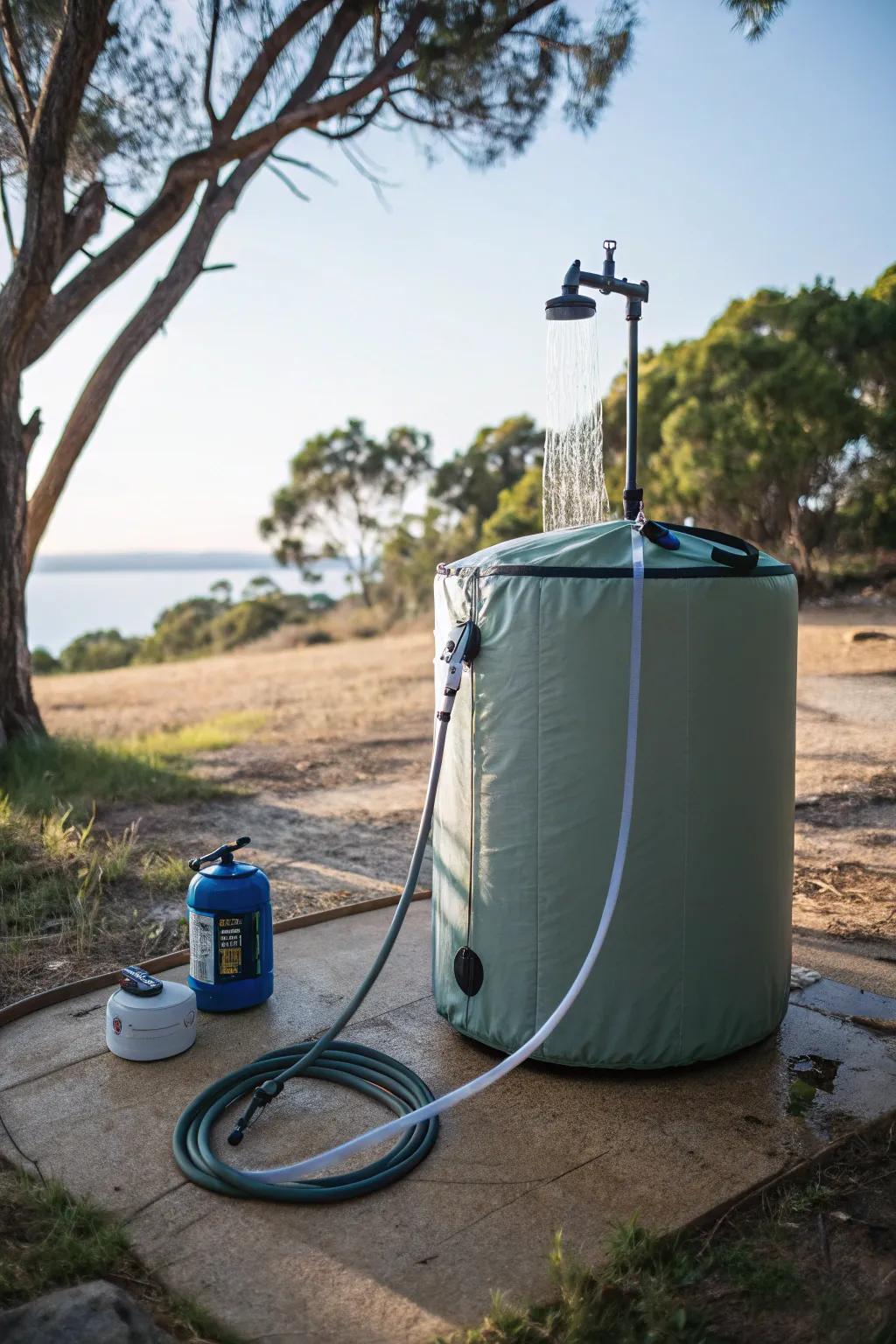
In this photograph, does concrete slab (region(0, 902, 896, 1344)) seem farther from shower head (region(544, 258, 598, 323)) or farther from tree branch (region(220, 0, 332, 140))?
tree branch (region(220, 0, 332, 140))

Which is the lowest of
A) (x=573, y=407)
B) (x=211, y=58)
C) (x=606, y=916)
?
(x=606, y=916)

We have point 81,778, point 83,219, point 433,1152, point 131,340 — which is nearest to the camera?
point 433,1152

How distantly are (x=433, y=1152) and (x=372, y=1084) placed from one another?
0.90 ft

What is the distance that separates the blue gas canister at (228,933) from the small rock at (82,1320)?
1111 millimetres

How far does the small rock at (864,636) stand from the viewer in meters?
9.11

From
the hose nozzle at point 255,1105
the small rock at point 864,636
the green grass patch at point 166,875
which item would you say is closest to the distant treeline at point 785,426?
the small rock at point 864,636

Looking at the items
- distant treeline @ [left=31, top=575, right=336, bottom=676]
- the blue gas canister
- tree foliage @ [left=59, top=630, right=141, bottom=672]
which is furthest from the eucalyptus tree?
tree foliage @ [left=59, top=630, right=141, bottom=672]

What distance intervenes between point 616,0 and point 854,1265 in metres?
6.26

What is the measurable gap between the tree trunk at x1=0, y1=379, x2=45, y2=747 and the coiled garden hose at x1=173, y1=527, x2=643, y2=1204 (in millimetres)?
3617

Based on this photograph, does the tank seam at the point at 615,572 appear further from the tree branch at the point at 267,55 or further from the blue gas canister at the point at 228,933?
the tree branch at the point at 267,55

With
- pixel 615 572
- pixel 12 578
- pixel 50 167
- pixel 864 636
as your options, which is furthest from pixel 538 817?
pixel 864 636

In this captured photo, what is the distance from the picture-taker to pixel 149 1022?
2506 mm

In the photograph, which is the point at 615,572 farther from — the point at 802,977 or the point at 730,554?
the point at 802,977

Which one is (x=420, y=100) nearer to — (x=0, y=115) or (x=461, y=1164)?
(x=0, y=115)
